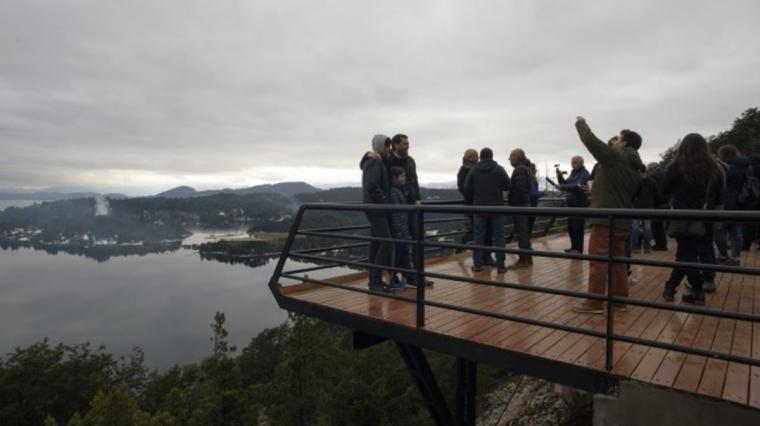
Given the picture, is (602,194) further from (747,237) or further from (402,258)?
(747,237)

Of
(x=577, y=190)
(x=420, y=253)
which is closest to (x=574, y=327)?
(x=420, y=253)

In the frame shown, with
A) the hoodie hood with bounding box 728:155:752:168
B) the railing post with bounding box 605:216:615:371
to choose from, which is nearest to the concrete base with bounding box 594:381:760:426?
the railing post with bounding box 605:216:615:371

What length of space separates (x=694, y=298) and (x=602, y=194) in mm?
1516

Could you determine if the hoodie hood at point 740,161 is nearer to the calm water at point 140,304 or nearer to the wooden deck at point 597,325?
the wooden deck at point 597,325

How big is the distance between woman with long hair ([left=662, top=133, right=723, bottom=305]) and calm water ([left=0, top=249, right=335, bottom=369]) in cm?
6871

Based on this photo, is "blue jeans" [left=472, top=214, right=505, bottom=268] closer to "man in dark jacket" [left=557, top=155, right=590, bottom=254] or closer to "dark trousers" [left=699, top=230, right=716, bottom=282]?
"man in dark jacket" [left=557, top=155, right=590, bottom=254]

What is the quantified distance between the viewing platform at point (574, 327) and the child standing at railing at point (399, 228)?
1.47 ft

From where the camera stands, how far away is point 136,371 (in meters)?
37.9

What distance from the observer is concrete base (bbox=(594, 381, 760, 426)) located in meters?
2.35

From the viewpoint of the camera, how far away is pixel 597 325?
11.9ft

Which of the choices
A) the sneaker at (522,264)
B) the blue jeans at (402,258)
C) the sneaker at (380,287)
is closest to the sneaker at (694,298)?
the sneaker at (522,264)

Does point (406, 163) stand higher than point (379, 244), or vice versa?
point (406, 163)

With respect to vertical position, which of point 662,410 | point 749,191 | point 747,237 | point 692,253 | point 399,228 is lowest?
point 662,410

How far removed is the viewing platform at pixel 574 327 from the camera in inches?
101
